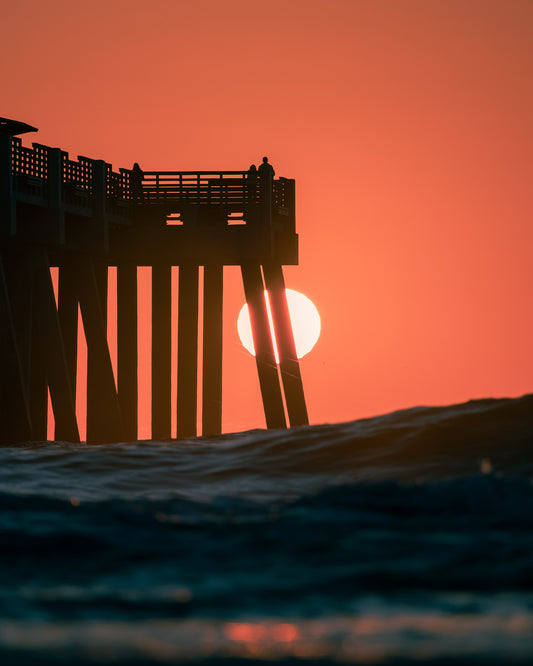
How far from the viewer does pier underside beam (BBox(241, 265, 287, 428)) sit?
81.6 ft

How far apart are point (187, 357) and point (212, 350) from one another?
0.62m

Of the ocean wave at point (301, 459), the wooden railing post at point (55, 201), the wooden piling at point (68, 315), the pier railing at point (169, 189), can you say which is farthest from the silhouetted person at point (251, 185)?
the ocean wave at point (301, 459)

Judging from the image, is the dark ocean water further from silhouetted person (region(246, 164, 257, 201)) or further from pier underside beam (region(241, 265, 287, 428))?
silhouetted person (region(246, 164, 257, 201))

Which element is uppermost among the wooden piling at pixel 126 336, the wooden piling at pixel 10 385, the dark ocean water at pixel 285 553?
the wooden piling at pixel 126 336

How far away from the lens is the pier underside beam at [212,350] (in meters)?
24.9

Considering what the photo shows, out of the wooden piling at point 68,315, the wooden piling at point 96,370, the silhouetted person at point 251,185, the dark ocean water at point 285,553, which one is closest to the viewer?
the dark ocean water at point 285,553

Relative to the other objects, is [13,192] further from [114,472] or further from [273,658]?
[273,658]

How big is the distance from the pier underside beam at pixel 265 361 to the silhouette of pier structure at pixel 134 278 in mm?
24

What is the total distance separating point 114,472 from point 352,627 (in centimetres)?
769

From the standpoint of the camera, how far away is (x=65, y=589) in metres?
7.23

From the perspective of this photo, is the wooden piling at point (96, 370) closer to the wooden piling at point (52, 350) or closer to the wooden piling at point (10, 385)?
the wooden piling at point (52, 350)

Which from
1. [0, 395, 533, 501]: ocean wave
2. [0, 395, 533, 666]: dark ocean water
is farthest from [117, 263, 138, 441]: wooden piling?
[0, 395, 533, 666]: dark ocean water

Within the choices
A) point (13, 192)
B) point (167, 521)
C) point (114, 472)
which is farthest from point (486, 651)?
point (13, 192)

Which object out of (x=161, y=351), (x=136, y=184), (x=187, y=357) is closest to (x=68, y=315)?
(x=161, y=351)
